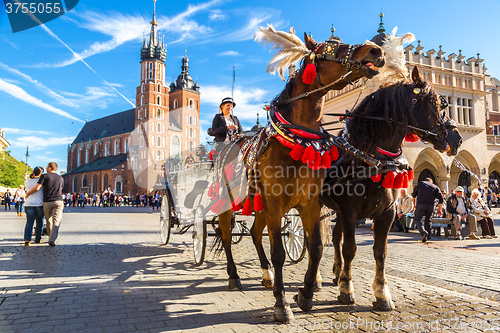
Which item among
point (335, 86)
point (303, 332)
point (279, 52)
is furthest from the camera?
point (279, 52)

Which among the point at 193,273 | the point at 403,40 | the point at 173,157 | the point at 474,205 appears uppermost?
the point at 403,40

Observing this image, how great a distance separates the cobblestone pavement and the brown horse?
1.94ft

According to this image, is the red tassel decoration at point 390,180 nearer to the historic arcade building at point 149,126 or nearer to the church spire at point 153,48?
the historic arcade building at point 149,126

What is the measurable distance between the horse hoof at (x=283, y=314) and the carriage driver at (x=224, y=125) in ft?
9.44

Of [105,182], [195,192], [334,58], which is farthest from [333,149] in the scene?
[105,182]

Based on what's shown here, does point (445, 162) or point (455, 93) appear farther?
point (455, 93)

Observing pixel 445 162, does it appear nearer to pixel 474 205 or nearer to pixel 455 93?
pixel 455 93

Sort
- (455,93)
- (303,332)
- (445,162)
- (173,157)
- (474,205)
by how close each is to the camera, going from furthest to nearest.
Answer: (455,93), (445,162), (474,205), (173,157), (303,332)

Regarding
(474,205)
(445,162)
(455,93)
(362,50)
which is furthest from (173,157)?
(455,93)

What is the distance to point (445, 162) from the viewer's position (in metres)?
27.2

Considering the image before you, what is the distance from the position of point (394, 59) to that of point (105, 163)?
3370 inches

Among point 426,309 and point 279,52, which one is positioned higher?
point 279,52

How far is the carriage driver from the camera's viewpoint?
5.57 meters

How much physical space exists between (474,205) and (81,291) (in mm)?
11230
